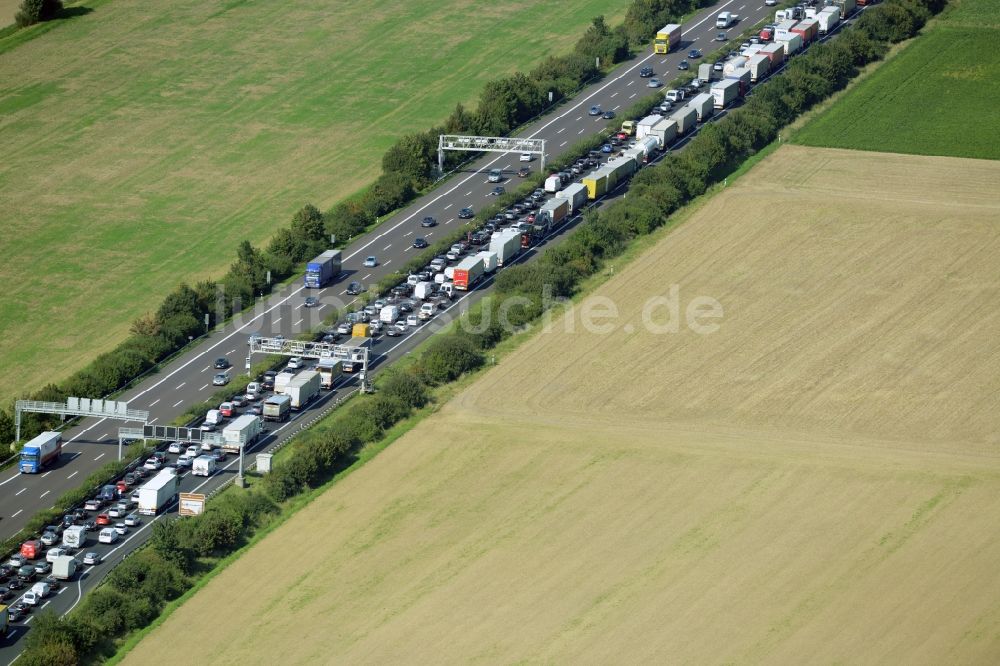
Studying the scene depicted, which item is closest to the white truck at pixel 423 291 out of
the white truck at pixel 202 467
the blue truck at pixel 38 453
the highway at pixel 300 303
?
the highway at pixel 300 303

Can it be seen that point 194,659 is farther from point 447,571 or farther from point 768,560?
point 768,560

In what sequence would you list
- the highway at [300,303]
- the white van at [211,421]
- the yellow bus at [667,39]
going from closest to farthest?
the highway at [300,303]
the white van at [211,421]
the yellow bus at [667,39]

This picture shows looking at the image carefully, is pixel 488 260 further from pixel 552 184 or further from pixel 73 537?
pixel 73 537

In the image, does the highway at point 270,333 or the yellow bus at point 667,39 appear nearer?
the highway at point 270,333

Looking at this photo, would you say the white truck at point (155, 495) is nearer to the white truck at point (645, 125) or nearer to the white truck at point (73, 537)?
the white truck at point (73, 537)

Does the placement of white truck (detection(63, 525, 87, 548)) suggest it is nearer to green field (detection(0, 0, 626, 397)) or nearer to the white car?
the white car

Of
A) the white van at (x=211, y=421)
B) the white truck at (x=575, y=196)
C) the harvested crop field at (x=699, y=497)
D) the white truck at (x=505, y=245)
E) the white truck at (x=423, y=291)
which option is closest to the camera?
the harvested crop field at (x=699, y=497)

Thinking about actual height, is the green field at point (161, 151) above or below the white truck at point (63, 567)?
above
